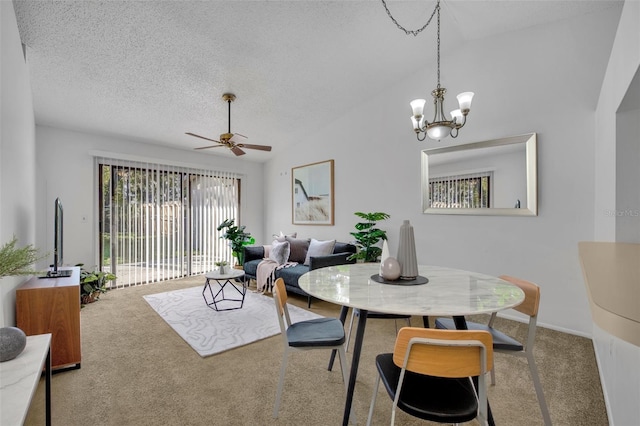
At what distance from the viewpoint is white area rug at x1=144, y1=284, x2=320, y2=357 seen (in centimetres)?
271

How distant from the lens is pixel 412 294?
151 cm

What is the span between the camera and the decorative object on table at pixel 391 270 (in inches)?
69.8

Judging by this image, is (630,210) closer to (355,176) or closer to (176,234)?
(355,176)

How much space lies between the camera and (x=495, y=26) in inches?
119

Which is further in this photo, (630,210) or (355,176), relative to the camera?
(355,176)

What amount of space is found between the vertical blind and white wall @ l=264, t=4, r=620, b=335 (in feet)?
11.3

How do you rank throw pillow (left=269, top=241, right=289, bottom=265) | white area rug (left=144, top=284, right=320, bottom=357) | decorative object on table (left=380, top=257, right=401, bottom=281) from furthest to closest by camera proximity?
→ throw pillow (left=269, top=241, right=289, bottom=265) → white area rug (left=144, top=284, right=320, bottom=357) → decorative object on table (left=380, top=257, right=401, bottom=281)

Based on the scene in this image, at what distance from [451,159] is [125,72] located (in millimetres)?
3885

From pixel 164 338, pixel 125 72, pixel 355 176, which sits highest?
pixel 125 72

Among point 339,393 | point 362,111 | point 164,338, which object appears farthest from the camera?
point 362,111

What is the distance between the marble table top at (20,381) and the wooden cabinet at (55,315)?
1088mm

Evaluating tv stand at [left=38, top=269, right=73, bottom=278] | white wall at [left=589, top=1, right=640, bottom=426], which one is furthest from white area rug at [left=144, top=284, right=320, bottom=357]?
white wall at [left=589, top=1, right=640, bottom=426]

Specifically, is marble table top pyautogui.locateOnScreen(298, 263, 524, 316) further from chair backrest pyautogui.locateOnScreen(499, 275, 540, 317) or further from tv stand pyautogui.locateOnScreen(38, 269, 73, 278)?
tv stand pyautogui.locateOnScreen(38, 269, 73, 278)

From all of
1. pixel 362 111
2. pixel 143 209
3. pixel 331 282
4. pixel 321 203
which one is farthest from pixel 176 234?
pixel 331 282
